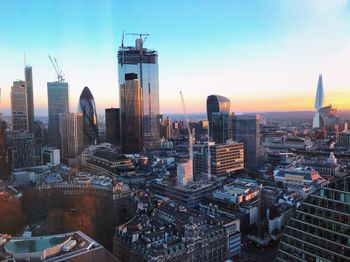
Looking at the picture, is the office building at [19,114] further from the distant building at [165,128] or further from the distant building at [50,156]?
the distant building at [165,128]

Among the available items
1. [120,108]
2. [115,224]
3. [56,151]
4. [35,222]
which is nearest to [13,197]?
[35,222]

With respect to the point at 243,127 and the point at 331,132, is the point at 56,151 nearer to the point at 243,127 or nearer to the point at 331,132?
the point at 243,127

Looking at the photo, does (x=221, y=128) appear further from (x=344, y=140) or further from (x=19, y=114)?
(x=19, y=114)

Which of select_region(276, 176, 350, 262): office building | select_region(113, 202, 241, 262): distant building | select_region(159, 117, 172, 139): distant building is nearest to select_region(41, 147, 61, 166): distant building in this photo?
select_region(113, 202, 241, 262): distant building

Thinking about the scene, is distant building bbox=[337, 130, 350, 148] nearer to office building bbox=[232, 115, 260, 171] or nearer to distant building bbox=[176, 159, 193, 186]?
office building bbox=[232, 115, 260, 171]

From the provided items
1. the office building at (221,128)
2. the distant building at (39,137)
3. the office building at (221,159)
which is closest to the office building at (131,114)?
the office building at (221,128)
